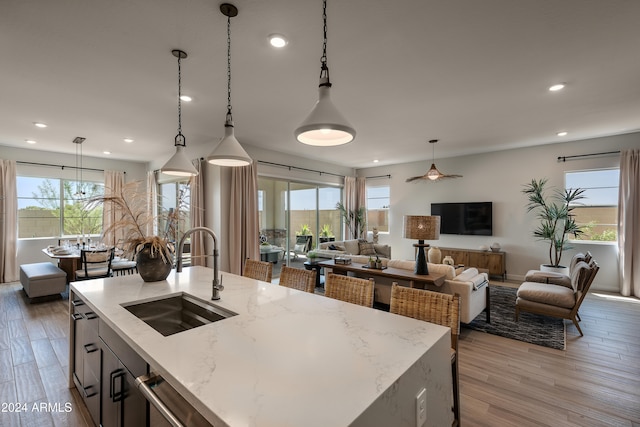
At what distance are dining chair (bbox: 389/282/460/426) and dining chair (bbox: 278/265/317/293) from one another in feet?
2.25

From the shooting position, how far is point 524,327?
3598 millimetres

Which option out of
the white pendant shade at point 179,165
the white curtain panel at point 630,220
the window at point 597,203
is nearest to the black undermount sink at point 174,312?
the white pendant shade at point 179,165

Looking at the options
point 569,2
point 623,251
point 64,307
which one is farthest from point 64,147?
point 623,251

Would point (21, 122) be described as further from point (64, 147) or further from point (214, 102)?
point (214, 102)

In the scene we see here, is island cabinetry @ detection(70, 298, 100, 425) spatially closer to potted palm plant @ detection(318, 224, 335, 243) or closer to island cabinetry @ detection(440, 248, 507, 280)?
potted palm plant @ detection(318, 224, 335, 243)

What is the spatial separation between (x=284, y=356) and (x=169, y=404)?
0.40 m

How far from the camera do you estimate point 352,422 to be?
2.45 ft

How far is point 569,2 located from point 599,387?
2.89m

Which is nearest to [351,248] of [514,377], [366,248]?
[366,248]

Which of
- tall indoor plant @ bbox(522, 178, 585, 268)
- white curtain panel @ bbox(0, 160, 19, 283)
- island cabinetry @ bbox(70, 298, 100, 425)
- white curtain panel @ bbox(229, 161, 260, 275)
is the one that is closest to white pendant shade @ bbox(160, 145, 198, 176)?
island cabinetry @ bbox(70, 298, 100, 425)

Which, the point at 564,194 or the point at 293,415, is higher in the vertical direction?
the point at 564,194

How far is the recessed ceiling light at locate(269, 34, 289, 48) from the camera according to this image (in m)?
2.21

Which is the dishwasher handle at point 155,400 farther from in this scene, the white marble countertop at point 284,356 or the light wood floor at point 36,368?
the light wood floor at point 36,368

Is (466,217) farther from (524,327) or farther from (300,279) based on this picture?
(300,279)
